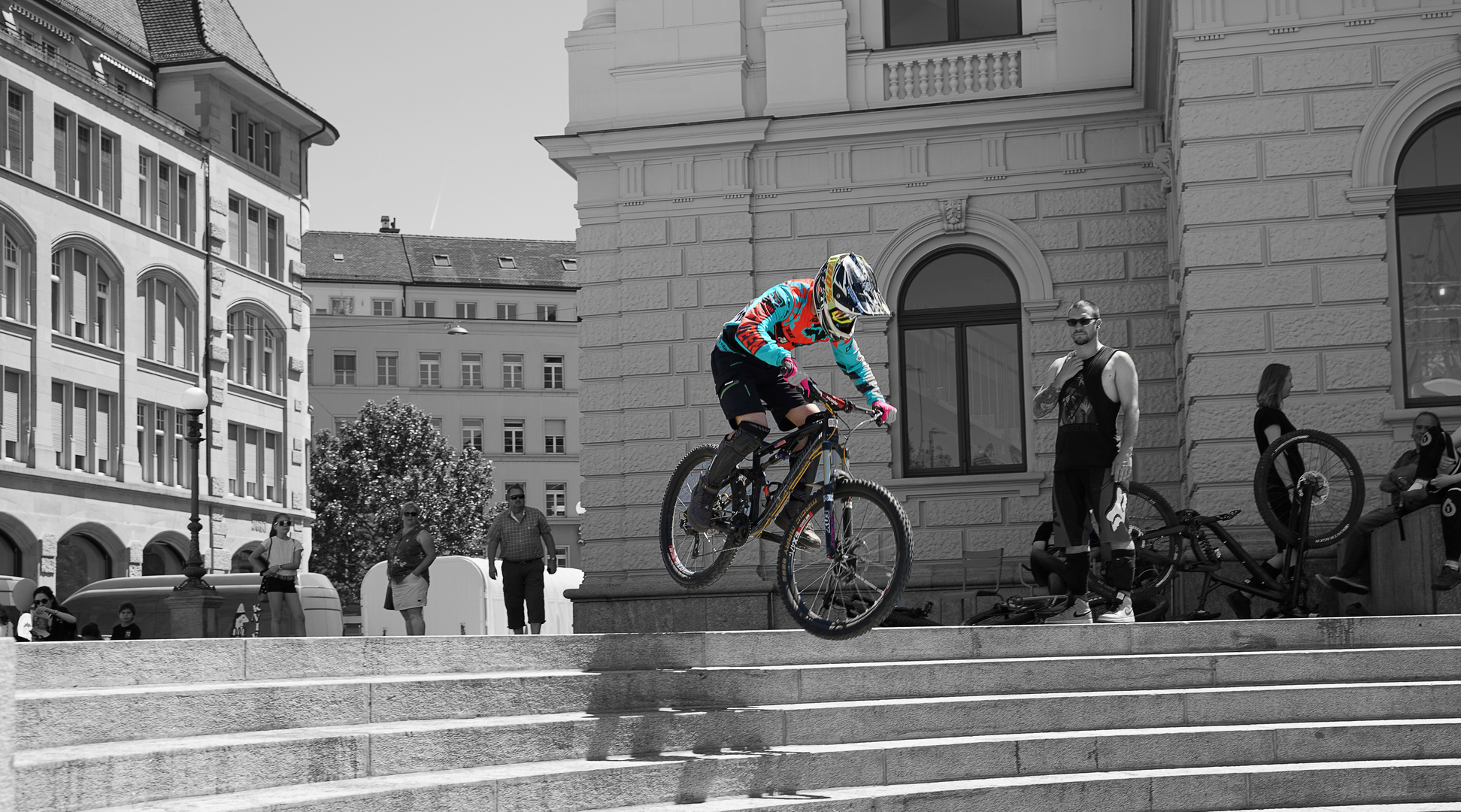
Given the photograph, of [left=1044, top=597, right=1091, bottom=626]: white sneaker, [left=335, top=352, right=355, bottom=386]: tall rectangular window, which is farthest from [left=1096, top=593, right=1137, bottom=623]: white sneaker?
[left=335, top=352, right=355, bottom=386]: tall rectangular window

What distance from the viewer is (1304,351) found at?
570 inches

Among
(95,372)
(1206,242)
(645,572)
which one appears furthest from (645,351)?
(95,372)

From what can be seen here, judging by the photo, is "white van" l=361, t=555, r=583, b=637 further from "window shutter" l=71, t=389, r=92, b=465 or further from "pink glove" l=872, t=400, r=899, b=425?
"window shutter" l=71, t=389, r=92, b=465

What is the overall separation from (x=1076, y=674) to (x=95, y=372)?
38346 millimetres

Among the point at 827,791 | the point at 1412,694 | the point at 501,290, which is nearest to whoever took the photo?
the point at 827,791

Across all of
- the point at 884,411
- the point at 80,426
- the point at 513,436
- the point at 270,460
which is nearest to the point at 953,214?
the point at 884,411

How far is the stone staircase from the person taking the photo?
627cm

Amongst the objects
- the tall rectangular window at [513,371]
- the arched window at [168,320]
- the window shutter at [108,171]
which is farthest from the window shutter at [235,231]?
the tall rectangular window at [513,371]

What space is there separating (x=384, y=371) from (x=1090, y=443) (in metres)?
74.8

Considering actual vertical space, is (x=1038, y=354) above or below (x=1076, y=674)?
above

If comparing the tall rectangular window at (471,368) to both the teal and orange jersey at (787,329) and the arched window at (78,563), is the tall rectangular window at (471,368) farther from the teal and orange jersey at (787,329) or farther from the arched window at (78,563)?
the teal and orange jersey at (787,329)

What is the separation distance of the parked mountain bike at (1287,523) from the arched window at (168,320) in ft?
126

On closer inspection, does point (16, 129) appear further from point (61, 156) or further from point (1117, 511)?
point (1117, 511)

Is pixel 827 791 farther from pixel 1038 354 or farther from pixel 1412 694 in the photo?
pixel 1038 354
